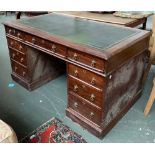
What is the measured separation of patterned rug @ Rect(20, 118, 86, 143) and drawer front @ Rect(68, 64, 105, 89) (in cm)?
51

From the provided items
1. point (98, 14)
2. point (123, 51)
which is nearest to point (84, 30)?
point (123, 51)

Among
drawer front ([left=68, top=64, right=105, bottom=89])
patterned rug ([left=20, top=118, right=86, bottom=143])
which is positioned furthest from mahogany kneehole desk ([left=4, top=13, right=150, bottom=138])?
patterned rug ([left=20, top=118, right=86, bottom=143])

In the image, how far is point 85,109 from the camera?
179cm

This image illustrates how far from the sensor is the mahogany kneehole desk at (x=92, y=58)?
1545 mm

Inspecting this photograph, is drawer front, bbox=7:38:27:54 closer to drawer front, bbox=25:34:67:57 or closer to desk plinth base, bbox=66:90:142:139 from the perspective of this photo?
drawer front, bbox=25:34:67:57

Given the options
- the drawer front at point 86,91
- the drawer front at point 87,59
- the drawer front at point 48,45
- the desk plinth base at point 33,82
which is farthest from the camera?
the desk plinth base at point 33,82

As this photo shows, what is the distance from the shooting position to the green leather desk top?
163 centimetres

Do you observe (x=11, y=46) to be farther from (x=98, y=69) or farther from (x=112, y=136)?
(x=112, y=136)

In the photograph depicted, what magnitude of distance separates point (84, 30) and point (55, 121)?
882mm

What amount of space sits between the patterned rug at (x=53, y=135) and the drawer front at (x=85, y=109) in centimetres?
19

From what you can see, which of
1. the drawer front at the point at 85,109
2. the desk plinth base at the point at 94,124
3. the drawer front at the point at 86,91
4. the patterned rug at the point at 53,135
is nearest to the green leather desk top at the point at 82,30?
the drawer front at the point at 86,91

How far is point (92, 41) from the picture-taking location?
162 cm

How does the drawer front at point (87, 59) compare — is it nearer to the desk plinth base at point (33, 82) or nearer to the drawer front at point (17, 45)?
the drawer front at point (17, 45)

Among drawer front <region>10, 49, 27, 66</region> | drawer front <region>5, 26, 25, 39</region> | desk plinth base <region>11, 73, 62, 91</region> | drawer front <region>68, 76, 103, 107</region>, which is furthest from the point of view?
desk plinth base <region>11, 73, 62, 91</region>
